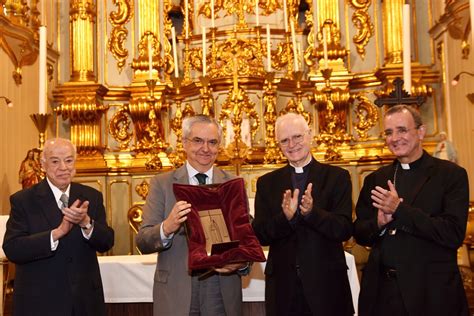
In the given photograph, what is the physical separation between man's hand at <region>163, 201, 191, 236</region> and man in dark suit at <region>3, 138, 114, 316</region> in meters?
0.42

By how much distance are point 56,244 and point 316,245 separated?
1270mm

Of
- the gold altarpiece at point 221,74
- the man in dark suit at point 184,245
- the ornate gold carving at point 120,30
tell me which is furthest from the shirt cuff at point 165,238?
the ornate gold carving at point 120,30

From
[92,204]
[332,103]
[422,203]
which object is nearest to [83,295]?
[92,204]

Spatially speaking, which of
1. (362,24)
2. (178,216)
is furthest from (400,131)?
(362,24)

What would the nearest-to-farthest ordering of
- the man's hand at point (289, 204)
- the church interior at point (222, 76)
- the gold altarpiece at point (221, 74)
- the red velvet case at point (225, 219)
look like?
the red velvet case at point (225, 219), the man's hand at point (289, 204), the church interior at point (222, 76), the gold altarpiece at point (221, 74)

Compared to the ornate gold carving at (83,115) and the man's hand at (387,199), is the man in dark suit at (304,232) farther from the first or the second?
the ornate gold carving at (83,115)

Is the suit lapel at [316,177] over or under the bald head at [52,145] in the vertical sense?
under

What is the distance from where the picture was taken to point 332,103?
7.38 m

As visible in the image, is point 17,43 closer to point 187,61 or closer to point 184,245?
point 187,61

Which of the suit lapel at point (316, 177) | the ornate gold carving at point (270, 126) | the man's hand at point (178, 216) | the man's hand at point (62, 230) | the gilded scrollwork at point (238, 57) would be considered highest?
the gilded scrollwork at point (238, 57)

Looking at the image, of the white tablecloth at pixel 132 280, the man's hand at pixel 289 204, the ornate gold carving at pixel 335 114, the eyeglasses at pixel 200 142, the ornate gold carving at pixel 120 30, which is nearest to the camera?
the man's hand at pixel 289 204

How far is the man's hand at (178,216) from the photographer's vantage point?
122 inches

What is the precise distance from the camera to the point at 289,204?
3.22 metres

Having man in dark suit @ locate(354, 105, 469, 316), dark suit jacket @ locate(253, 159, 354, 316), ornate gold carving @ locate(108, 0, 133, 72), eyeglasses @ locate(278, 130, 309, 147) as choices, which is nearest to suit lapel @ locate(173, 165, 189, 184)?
dark suit jacket @ locate(253, 159, 354, 316)
